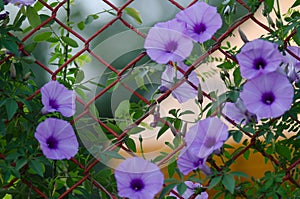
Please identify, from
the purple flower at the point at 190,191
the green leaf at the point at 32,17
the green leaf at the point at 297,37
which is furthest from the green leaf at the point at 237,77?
the green leaf at the point at 32,17

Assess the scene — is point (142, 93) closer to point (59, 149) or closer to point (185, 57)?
point (185, 57)

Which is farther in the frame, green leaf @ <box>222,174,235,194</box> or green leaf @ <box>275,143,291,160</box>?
green leaf @ <box>275,143,291,160</box>

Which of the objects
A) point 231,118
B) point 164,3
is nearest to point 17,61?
point 231,118

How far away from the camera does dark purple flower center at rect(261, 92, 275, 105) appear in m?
1.29

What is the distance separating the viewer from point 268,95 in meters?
1.29

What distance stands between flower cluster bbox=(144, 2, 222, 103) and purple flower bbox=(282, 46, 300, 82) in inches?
7.3

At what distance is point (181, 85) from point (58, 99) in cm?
29

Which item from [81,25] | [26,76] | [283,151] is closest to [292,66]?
[283,151]

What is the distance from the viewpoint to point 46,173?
5.16 ft

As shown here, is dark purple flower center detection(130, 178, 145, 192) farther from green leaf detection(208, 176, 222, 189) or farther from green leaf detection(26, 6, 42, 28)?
green leaf detection(26, 6, 42, 28)

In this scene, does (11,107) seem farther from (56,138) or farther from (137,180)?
(137,180)

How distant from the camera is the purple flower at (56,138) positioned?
1275 millimetres

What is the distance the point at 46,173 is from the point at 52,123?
0.32 metres

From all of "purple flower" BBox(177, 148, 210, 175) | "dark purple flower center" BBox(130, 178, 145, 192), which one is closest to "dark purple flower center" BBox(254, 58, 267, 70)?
"purple flower" BBox(177, 148, 210, 175)
